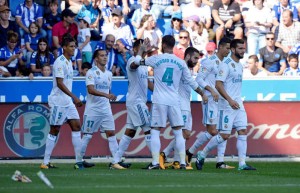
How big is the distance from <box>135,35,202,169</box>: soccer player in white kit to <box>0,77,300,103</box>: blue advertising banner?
4.38 m

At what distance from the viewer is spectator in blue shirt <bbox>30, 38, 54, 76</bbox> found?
73.3 feet

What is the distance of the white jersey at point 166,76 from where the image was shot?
16792 mm

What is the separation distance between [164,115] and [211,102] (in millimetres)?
1907

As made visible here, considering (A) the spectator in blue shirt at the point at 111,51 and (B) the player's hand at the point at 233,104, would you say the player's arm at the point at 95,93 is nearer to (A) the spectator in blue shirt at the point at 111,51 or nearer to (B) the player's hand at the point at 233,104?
(B) the player's hand at the point at 233,104

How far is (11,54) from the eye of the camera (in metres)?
22.4

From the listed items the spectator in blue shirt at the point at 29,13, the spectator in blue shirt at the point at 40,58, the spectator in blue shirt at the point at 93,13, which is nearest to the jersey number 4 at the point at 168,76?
the spectator in blue shirt at the point at 40,58

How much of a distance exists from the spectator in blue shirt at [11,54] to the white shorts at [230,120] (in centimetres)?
650

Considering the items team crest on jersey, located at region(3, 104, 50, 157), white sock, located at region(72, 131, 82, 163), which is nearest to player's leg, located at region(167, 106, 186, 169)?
white sock, located at region(72, 131, 82, 163)

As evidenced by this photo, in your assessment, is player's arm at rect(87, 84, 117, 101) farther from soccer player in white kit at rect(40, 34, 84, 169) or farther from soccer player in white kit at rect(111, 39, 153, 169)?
soccer player in white kit at rect(111, 39, 153, 169)

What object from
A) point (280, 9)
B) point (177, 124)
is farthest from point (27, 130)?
point (280, 9)

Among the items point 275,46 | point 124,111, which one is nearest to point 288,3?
point 275,46

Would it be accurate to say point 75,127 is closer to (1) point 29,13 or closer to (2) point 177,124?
(2) point 177,124

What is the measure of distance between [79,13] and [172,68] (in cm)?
806

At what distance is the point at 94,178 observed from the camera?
48.5ft
